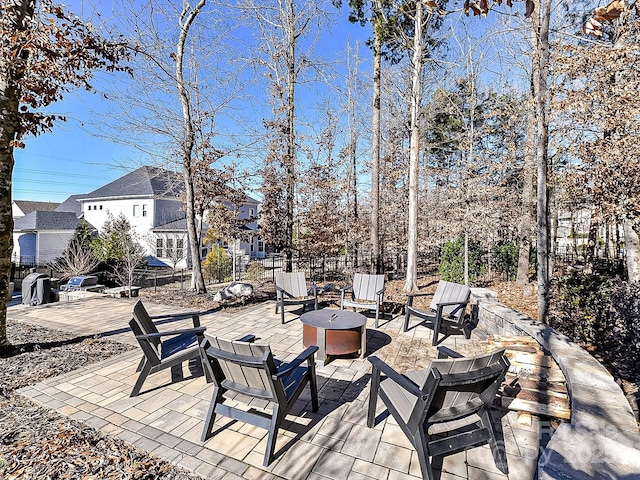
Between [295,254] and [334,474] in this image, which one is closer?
[334,474]

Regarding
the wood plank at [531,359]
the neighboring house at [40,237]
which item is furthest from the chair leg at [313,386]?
the neighboring house at [40,237]

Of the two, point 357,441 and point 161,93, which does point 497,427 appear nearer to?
point 357,441

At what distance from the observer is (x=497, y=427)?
286cm

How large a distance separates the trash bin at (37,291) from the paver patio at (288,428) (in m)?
5.83

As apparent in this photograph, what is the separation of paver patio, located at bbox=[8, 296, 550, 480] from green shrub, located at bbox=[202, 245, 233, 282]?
34.0 ft

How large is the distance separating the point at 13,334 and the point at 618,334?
327 inches

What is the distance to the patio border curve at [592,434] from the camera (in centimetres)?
170

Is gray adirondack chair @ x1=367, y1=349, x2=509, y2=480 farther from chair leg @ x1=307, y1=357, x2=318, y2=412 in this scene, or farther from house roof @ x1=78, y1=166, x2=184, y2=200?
house roof @ x1=78, y1=166, x2=184, y2=200

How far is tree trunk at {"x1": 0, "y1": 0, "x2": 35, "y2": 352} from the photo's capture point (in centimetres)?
417

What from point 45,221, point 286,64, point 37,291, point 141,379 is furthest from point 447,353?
point 45,221

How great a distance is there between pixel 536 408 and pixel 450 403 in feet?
3.94

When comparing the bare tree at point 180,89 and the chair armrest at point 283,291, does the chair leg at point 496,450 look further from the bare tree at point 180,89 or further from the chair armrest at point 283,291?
the bare tree at point 180,89

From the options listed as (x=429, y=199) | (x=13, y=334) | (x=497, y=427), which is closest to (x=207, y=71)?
(x=13, y=334)

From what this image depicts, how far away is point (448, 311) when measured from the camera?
5.31 metres
